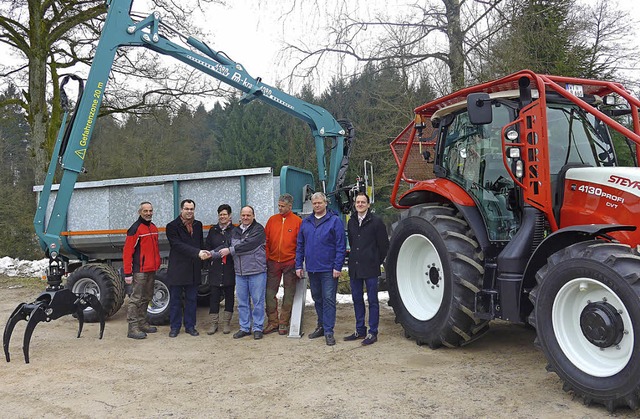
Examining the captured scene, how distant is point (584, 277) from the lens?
3787 millimetres

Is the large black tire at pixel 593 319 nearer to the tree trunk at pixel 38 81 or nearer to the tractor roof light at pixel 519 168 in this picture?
the tractor roof light at pixel 519 168

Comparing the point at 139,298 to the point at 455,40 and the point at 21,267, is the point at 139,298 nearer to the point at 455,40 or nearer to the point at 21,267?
the point at 455,40

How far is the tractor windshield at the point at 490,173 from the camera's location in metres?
5.07

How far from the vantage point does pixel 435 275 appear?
560 centimetres

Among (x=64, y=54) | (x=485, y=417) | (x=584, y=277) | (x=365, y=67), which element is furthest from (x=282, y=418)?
(x=64, y=54)

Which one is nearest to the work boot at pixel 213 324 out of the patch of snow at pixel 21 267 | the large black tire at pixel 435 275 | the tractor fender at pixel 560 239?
the large black tire at pixel 435 275

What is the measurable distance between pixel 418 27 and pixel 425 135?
489 cm

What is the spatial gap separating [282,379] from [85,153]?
397 centimetres

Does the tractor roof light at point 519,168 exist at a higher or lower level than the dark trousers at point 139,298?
higher

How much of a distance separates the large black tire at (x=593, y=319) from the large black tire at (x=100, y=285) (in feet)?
18.0

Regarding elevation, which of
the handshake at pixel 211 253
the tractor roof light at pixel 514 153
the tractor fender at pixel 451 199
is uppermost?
the tractor roof light at pixel 514 153

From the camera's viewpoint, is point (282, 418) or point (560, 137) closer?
point (282, 418)

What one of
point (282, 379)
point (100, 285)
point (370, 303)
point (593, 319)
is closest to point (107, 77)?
point (100, 285)

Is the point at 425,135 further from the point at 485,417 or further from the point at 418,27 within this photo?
the point at 418,27
